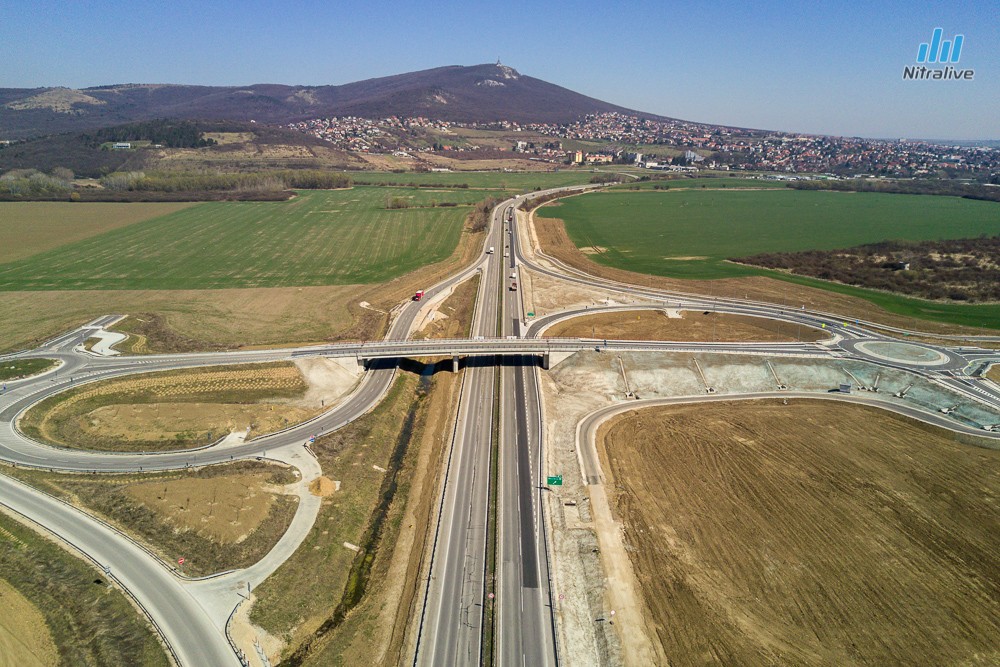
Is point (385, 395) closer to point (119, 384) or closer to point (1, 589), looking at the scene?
point (119, 384)

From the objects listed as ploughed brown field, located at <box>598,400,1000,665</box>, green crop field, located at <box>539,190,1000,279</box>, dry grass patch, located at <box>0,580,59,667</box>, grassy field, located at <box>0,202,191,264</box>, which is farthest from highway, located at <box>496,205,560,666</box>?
grassy field, located at <box>0,202,191,264</box>

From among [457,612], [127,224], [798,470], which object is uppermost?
[127,224]

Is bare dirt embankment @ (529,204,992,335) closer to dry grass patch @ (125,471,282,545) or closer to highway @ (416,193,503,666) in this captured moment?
highway @ (416,193,503,666)

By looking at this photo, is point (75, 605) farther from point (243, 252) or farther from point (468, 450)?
point (243, 252)

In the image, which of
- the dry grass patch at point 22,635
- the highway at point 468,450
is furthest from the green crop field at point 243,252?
Answer: the dry grass patch at point 22,635

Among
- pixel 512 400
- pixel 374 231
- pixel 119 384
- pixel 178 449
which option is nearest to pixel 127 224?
pixel 374 231

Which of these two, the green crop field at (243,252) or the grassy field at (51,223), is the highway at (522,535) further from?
the grassy field at (51,223)
